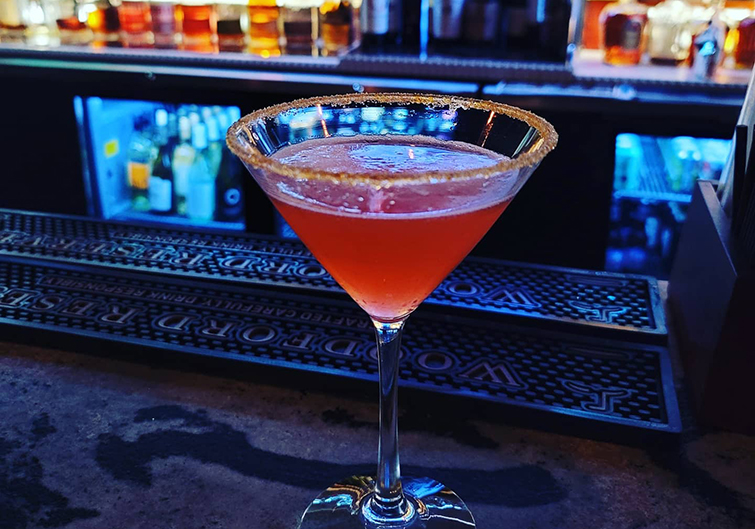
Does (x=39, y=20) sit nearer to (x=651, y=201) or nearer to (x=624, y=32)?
(x=624, y=32)

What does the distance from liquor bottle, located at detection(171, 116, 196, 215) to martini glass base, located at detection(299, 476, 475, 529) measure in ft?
7.88

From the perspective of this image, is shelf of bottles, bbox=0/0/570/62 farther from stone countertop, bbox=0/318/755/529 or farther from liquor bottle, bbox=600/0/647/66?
stone countertop, bbox=0/318/755/529

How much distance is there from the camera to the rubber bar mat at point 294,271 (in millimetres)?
1021

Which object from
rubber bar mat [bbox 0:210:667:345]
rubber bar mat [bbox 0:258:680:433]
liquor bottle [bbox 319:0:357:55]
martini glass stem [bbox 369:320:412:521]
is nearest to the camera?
martini glass stem [bbox 369:320:412:521]

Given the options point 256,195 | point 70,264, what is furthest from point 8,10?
point 70,264

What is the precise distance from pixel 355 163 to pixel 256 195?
6.03 ft

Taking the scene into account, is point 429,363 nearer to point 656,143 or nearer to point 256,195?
point 256,195

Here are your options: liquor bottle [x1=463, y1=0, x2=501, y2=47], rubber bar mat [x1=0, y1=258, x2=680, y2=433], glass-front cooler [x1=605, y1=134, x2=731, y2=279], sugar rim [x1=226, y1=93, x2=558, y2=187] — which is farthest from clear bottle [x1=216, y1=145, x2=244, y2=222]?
sugar rim [x1=226, y1=93, x2=558, y2=187]

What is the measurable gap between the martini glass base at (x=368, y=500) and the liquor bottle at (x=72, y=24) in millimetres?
2730

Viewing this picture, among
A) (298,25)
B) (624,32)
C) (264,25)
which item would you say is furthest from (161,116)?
(624,32)

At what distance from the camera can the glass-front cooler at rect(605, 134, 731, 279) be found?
2.69m

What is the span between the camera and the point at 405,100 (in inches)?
32.7

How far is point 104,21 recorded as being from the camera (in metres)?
2.92

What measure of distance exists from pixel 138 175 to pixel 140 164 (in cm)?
5
